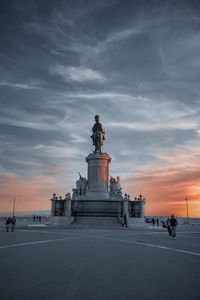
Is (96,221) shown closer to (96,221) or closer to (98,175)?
(96,221)

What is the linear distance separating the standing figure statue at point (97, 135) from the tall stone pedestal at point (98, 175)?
283 cm

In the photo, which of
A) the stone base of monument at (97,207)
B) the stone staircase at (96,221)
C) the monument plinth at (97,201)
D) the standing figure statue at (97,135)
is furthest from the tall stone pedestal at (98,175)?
the stone staircase at (96,221)

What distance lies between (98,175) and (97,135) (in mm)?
8021

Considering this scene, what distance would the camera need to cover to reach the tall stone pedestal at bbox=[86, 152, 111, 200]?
39.8 m

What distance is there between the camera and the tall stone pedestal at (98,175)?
39781 mm

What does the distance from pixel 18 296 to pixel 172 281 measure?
3.14m

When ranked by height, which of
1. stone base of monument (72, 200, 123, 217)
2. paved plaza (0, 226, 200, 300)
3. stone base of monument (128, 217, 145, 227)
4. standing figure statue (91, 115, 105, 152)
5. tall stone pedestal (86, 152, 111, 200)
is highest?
standing figure statue (91, 115, 105, 152)

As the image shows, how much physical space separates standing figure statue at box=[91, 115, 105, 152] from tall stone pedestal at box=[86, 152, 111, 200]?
283 centimetres

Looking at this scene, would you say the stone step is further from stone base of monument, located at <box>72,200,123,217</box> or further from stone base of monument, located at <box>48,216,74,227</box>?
stone base of monument, located at <box>72,200,123,217</box>

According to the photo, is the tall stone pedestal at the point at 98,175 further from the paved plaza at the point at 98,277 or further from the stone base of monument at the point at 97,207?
the paved plaza at the point at 98,277

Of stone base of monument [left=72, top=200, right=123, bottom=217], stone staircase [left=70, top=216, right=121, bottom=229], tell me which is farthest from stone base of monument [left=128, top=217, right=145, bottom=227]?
stone base of monument [left=72, top=200, right=123, bottom=217]

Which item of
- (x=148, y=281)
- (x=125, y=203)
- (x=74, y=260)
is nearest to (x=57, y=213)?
(x=125, y=203)

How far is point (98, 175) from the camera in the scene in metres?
41.1

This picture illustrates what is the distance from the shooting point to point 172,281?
5.14 meters
